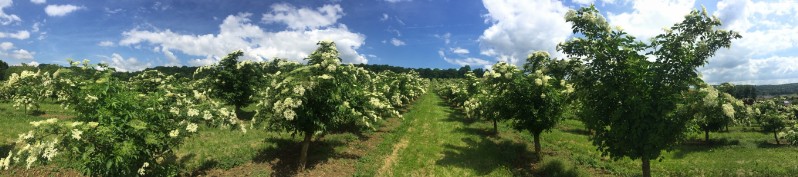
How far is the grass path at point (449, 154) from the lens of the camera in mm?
19344

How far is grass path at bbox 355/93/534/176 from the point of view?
1934cm

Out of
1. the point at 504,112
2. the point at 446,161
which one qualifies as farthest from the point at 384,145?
the point at 504,112

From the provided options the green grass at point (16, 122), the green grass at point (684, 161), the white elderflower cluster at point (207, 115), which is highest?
the white elderflower cluster at point (207, 115)

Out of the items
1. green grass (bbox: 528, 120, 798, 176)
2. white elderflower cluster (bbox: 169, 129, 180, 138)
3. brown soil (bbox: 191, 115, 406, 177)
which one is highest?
white elderflower cluster (bbox: 169, 129, 180, 138)

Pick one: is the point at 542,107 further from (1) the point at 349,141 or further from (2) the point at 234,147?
(2) the point at 234,147

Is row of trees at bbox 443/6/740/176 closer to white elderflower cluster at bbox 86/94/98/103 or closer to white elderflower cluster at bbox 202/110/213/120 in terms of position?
white elderflower cluster at bbox 202/110/213/120

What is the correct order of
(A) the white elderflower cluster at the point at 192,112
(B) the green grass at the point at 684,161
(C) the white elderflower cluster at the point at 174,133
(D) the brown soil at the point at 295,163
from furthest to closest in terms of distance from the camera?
(B) the green grass at the point at 684,161 → (D) the brown soil at the point at 295,163 → (A) the white elderflower cluster at the point at 192,112 → (C) the white elderflower cluster at the point at 174,133

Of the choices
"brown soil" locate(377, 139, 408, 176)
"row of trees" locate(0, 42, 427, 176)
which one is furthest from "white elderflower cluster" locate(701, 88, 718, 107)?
"brown soil" locate(377, 139, 408, 176)

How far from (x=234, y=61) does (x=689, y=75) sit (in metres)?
29.6

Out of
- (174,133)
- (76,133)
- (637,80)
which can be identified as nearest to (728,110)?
(637,80)

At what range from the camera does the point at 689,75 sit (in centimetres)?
1220

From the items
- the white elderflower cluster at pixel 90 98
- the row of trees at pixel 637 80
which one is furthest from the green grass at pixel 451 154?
the white elderflower cluster at pixel 90 98

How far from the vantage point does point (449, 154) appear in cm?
2305

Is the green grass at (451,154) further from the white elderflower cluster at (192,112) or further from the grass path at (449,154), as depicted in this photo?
the white elderflower cluster at (192,112)
